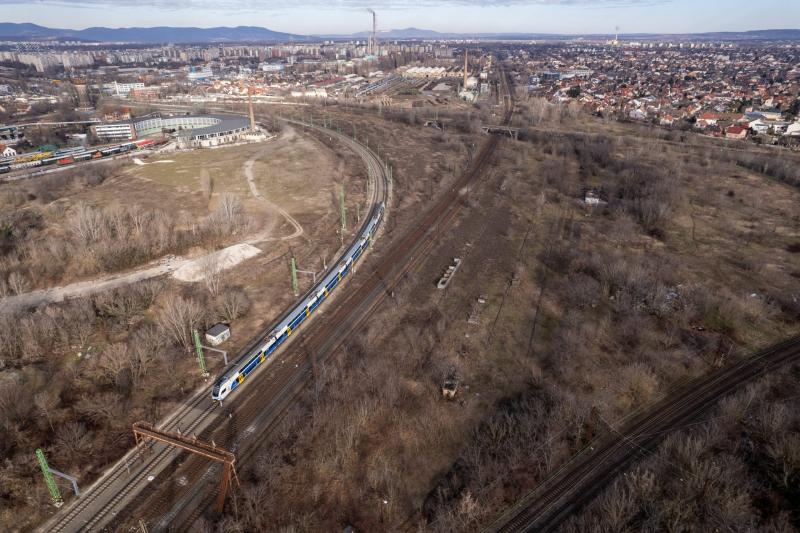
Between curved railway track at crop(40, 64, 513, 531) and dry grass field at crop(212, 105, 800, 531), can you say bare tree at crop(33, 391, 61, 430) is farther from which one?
dry grass field at crop(212, 105, 800, 531)

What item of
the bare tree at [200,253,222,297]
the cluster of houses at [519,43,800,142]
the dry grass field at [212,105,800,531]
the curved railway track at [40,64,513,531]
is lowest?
the curved railway track at [40,64,513,531]

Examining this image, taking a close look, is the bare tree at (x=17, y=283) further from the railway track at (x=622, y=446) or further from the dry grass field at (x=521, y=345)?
the railway track at (x=622, y=446)

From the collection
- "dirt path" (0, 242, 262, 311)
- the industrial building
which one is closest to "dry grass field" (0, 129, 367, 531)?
"dirt path" (0, 242, 262, 311)

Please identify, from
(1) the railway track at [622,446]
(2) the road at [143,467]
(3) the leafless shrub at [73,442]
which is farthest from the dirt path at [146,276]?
(1) the railway track at [622,446]

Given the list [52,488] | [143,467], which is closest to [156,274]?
[143,467]

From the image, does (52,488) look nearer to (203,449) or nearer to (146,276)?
(203,449)
